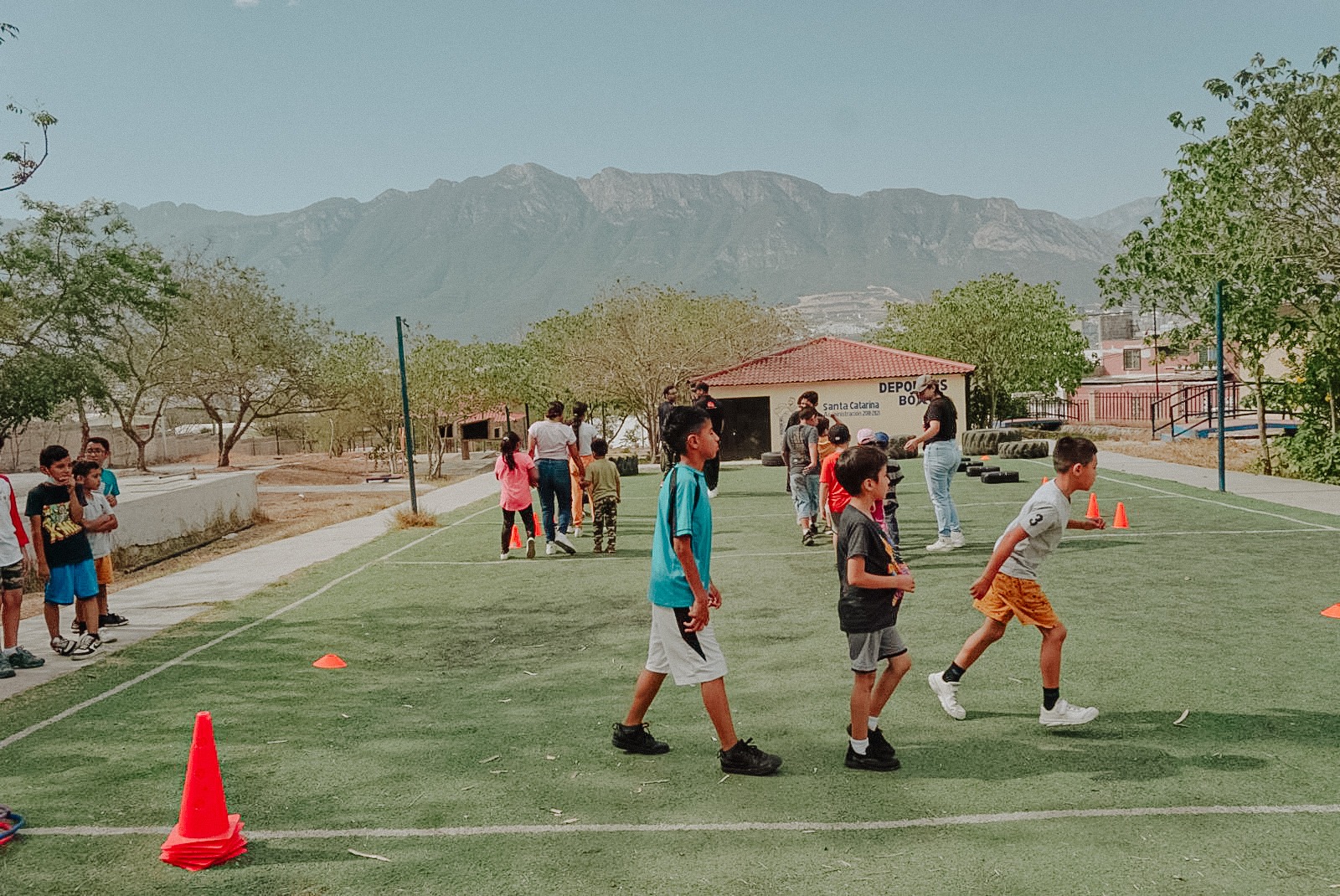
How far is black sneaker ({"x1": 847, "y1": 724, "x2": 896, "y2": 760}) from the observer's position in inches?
198

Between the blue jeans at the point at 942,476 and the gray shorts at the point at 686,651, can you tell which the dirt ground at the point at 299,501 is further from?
the blue jeans at the point at 942,476

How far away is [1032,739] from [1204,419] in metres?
35.1

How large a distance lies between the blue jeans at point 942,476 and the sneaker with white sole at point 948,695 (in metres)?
5.23

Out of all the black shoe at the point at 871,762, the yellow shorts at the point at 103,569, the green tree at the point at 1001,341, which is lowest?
the black shoe at the point at 871,762

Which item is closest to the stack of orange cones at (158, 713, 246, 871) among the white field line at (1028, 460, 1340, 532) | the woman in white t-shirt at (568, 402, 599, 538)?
the woman in white t-shirt at (568, 402, 599, 538)

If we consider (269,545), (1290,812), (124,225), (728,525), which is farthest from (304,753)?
(124,225)

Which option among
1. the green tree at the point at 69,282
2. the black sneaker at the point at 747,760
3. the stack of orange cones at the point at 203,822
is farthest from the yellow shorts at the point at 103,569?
the green tree at the point at 69,282

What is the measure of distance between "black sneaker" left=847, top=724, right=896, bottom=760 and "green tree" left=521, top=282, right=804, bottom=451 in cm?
3285

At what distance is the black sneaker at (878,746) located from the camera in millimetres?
5023

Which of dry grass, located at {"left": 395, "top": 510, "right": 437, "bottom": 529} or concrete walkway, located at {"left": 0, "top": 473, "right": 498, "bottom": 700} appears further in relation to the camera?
dry grass, located at {"left": 395, "top": 510, "right": 437, "bottom": 529}

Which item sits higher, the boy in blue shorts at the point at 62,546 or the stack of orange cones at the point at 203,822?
the boy in blue shorts at the point at 62,546

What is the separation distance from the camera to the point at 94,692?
725cm

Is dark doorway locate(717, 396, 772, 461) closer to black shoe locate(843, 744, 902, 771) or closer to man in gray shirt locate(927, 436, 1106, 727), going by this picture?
man in gray shirt locate(927, 436, 1106, 727)

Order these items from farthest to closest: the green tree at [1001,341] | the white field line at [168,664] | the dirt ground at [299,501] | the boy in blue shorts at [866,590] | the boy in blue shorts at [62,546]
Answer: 1. the green tree at [1001,341]
2. the dirt ground at [299,501]
3. the boy in blue shorts at [62,546]
4. the white field line at [168,664]
5. the boy in blue shorts at [866,590]
